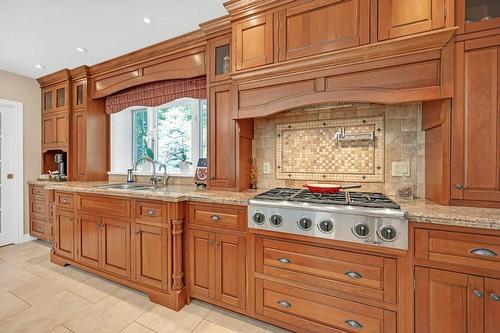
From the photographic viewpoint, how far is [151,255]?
6.71 feet

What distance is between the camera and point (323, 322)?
4.91 ft

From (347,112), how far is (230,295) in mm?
1747

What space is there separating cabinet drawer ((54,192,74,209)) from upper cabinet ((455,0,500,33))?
362cm

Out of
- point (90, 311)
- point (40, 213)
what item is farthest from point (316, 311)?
point (40, 213)

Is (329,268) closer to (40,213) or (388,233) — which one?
(388,233)

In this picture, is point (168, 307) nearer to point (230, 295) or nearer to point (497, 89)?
point (230, 295)

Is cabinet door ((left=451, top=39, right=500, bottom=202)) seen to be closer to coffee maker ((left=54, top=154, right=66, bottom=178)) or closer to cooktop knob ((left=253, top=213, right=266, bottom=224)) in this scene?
cooktop knob ((left=253, top=213, right=266, bottom=224))

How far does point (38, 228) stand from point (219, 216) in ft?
11.2

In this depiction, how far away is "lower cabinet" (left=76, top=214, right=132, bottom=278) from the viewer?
7.25 ft

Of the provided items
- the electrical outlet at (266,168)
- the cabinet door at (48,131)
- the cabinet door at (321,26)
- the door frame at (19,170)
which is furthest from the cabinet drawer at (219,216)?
the door frame at (19,170)

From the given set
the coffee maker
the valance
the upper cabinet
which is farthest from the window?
the upper cabinet

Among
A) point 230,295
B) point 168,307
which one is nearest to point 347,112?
point 230,295

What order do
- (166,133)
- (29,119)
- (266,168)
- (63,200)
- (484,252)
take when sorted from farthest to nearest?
(29,119)
(166,133)
(63,200)
(266,168)
(484,252)

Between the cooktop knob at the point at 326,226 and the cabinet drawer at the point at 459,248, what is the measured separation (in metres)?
0.43
